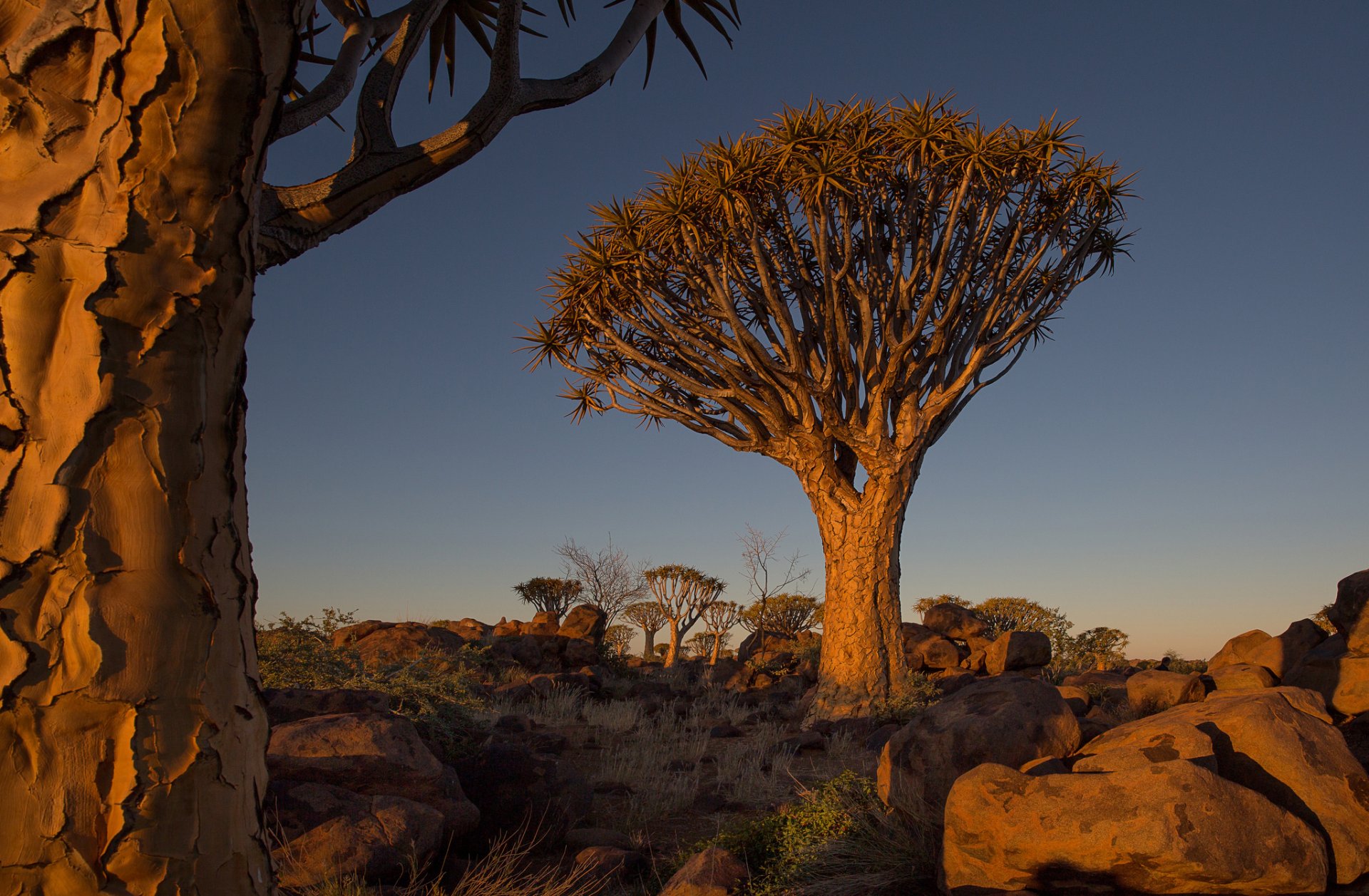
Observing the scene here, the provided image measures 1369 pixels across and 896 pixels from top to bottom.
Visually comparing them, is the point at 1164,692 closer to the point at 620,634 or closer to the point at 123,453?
the point at 123,453

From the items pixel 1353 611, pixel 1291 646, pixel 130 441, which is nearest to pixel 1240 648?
pixel 1291 646

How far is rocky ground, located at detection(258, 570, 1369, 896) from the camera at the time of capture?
3678 mm

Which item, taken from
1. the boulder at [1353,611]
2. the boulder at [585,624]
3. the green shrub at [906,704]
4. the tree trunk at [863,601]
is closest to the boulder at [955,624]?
the green shrub at [906,704]

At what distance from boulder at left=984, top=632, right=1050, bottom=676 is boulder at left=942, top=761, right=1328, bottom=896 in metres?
10.9

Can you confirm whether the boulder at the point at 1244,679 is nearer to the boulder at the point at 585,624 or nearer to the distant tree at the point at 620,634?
the boulder at the point at 585,624

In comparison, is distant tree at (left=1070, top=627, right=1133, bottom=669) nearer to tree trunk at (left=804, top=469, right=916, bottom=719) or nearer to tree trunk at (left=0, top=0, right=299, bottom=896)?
tree trunk at (left=804, top=469, right=916, bottom=719)

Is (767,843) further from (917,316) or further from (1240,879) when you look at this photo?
(917,316)

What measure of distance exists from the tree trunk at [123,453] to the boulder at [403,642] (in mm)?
12641

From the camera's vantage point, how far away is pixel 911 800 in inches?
195

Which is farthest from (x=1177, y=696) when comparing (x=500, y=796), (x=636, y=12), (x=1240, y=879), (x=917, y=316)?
(x=636, y=12)

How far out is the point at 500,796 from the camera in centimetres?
584

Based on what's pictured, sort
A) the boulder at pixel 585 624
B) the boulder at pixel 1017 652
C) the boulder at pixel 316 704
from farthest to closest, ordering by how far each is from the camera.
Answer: the boulder at pixel 585 624, the boulder at pixel 1017 652, the boulder at pixel 316 704

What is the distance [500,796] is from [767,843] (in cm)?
185

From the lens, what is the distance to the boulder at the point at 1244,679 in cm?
821
